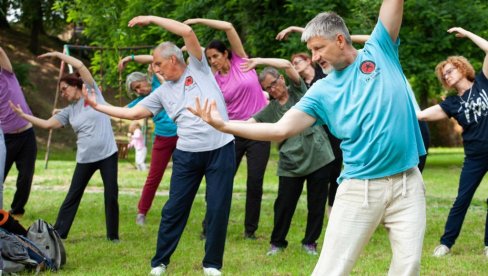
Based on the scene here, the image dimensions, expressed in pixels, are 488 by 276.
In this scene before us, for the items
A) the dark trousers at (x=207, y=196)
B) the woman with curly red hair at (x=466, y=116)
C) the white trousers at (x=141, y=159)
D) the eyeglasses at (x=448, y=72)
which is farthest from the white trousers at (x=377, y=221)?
the white trousers at (x=141, y=159)

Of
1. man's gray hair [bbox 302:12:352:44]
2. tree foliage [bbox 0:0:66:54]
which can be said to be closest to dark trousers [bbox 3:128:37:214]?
man's gray hair [bbox 302:12:352:44]

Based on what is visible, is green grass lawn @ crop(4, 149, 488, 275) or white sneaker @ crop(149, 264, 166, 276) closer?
white sneaker @ crop(149, 264, 166, 276)

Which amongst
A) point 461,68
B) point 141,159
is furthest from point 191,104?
point 141,159

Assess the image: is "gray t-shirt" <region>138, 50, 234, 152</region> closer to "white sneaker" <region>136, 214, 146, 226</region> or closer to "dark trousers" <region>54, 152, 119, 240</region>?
"dark trousers" <region>54, 152, 119, 240</region>

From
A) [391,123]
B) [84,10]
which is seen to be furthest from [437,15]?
[391,123]

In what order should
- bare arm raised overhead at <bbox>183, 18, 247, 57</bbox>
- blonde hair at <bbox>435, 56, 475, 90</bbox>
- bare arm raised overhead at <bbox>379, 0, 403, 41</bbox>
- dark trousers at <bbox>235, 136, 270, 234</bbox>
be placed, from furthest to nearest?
1. dark trousers at <bbox>235, 136, 270, 234</bbox>
2. blonde hair at <bbox>435, 56, 475, 90</bbox>
3. bare arm raised overhead at <bbox>183, 18, 247, 57</bbox>
4. bare arm raised overhead at <bbox>379, 0, 403, 41</bbox>

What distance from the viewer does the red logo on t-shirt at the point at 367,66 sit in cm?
448

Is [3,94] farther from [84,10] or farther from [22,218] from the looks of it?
[84,10]

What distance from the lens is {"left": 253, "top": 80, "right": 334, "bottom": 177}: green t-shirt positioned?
7785 mm

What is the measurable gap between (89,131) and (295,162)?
2319 mm

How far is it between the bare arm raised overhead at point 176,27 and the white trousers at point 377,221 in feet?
8.64

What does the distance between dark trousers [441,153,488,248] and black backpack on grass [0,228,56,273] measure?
3924 millimetres

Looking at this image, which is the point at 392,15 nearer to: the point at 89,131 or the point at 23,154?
the point at 89,131

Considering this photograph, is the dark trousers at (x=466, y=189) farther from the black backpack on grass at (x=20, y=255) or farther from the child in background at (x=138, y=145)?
the child in background at (x=138, y=145)
